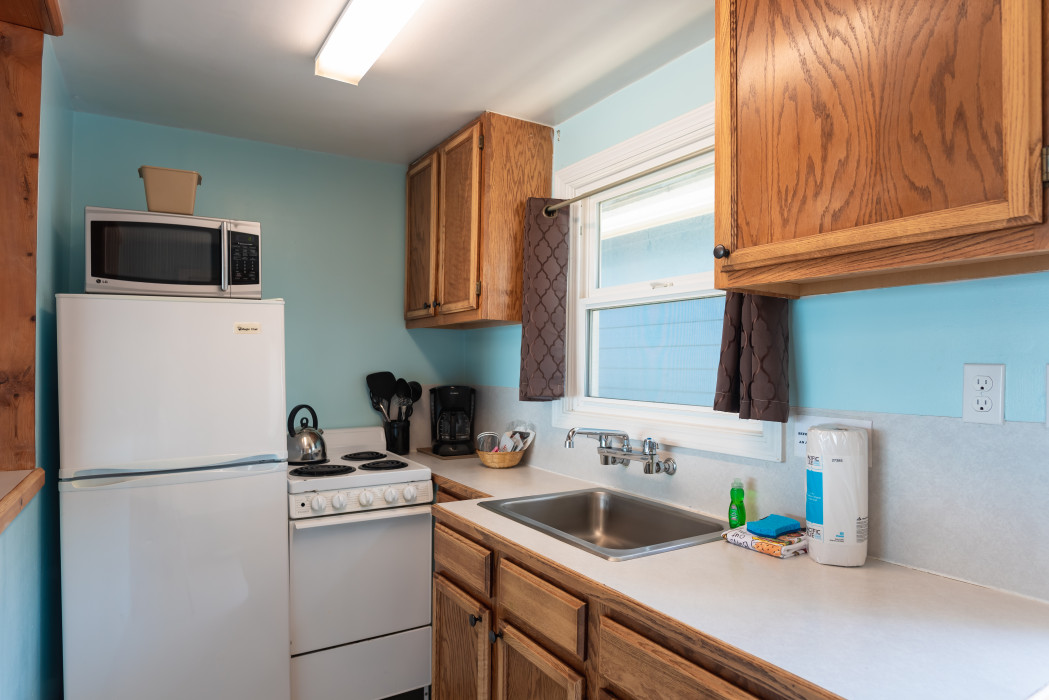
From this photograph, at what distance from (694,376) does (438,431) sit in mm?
1529

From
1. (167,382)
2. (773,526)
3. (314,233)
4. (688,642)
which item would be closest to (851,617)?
(688,642)

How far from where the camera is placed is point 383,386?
3.21 meters

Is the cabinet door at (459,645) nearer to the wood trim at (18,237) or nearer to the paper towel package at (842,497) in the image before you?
the paper towel package at (842,497)

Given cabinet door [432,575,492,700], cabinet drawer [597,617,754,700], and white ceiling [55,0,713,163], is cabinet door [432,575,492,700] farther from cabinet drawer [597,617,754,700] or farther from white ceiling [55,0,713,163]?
white ceiling [55,0,713,163]

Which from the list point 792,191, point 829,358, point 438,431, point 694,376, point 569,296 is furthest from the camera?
point 438,431

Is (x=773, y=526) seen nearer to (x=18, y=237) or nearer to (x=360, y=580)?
(x=360, y=580)

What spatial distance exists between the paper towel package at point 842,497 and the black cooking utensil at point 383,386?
2.26 meters

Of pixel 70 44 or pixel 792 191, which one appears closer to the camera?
pixel 792 191

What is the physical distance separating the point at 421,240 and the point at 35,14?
5.57 feet

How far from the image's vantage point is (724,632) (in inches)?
42.8

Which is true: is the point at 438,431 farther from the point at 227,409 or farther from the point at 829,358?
the point at 829,358

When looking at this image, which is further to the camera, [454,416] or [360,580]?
[454,416]

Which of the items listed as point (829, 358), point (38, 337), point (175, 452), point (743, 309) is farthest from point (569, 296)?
point (38, 337)

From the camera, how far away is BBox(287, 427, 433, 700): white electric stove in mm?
2357
